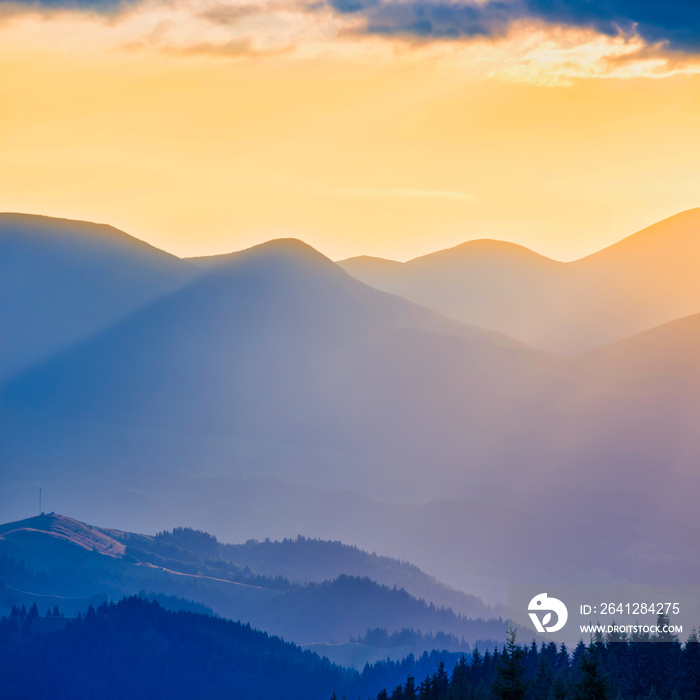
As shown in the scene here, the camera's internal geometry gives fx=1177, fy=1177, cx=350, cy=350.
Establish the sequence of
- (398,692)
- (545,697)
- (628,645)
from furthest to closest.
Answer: (398,692)
(628,645)
(545,697)

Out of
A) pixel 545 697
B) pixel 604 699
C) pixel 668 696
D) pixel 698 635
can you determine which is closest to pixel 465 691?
pixel 545 697

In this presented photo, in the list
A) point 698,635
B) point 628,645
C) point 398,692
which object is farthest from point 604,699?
Result: point 398,692

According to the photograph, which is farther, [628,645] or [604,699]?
[628,645]

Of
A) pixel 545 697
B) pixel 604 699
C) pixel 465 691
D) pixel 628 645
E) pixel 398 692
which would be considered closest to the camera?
pixel 604 699

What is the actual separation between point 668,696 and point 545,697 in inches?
484

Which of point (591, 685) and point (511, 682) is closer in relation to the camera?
point (591, 685)

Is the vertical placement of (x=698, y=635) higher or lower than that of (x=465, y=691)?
higher

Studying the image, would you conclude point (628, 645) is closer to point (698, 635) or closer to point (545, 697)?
point (698, 635)

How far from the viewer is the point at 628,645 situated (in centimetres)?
12056

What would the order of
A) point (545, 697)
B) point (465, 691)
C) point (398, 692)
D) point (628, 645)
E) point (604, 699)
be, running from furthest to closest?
1. point (398, 692)
2. point (628, 645)
3. point (465, 691)
4. point (545, 697)
5. point (604, 699)

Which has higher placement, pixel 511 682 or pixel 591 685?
pixel 591 685

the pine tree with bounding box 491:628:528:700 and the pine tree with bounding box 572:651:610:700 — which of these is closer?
the pine tree with bounding box 572:651:610:700

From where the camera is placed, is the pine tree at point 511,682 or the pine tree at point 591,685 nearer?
Result: the pine tree at point 591,685

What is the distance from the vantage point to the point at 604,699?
7288 cm
